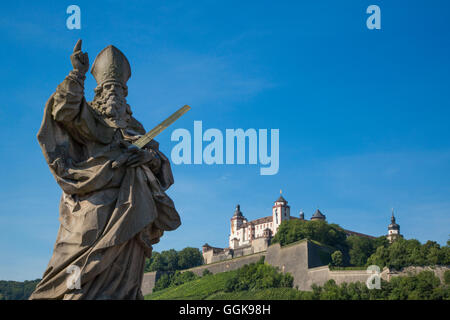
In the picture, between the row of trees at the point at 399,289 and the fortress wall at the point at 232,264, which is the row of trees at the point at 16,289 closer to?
the row of trees at the point at 399,289

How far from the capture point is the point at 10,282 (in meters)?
61.6

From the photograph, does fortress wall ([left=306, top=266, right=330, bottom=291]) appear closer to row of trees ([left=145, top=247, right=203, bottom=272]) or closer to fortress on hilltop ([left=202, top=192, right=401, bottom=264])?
fortress on hilltop ([left=202, top=192, right=401, bottom=264])

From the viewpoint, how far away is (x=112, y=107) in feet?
20.5

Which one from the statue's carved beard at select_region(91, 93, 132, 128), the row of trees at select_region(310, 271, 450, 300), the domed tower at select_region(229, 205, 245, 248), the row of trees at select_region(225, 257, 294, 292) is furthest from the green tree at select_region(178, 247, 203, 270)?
the statue's carved beard at select_region(91, 93, 132, 128)

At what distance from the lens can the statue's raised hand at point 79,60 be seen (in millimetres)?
5605

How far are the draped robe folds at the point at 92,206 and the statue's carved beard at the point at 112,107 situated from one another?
32 centimetres

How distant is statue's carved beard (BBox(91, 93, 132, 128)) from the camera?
625cm

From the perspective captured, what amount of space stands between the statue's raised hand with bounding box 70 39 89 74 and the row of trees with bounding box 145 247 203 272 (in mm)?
90035

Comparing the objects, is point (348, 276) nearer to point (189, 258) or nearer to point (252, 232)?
point (189, 258)

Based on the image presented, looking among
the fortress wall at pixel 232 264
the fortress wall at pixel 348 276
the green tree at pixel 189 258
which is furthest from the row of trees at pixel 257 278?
the green tree at pixel 189 258
